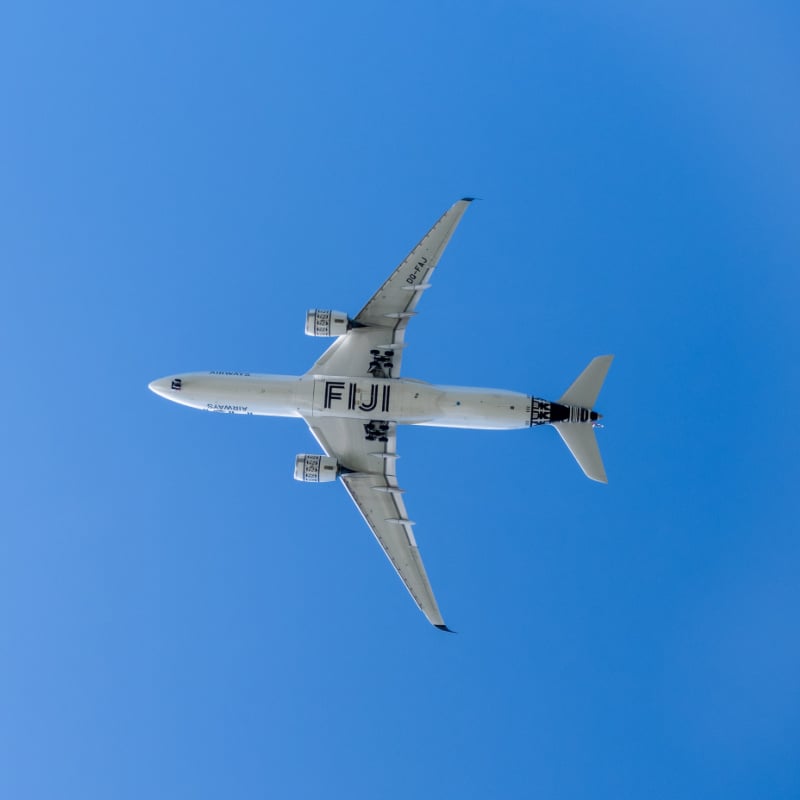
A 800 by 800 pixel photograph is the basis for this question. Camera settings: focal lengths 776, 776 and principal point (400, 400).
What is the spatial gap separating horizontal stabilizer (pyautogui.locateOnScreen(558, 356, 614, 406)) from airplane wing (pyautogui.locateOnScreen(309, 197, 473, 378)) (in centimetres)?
856

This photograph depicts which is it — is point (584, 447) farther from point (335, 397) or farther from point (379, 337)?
point (335, 397)

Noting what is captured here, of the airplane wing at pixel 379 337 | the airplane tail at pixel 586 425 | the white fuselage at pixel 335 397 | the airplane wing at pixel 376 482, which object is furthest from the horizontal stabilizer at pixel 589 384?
the airplane wing at pixel 376 482

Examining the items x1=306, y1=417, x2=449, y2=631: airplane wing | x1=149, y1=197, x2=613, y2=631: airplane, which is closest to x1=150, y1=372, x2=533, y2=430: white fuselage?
x1=149, y1=197, x2=613, y2=631: airplane

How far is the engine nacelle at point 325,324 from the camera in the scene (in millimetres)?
37344

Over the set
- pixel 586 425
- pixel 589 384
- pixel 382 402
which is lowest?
pixel 586 425

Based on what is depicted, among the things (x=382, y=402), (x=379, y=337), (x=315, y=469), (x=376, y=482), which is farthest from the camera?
(x=376, y=482)

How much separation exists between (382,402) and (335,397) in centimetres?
228

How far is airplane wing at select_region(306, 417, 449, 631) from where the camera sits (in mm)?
38062

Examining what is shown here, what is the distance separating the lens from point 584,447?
120ft

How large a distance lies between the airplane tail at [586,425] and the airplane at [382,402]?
0.16 ft

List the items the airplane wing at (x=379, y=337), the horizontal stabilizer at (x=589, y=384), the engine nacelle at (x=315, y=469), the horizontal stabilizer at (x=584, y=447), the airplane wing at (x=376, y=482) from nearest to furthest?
the horizontal stabilizer at (x=584, y=447) → the horizontal stabilizer at (x=589, y=384) → the engine nacelle at (x=315, y=469) → the airplane wing at (x=379, y=337) → the airplane wing at (x=376, y=482)

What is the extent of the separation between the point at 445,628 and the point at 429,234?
61.8ft

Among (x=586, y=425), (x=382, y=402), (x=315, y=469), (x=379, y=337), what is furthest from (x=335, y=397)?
(x=586, y=425)

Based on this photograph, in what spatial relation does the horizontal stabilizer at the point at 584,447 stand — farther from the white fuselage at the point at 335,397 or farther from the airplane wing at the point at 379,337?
the airplane wing at the point at 379,337
